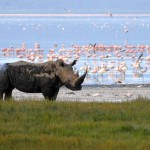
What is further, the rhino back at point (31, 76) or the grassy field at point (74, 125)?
the rhino back at point (31, 76)

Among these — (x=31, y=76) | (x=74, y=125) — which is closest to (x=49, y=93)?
(x=31, y=76)

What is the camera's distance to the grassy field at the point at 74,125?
35.6ft

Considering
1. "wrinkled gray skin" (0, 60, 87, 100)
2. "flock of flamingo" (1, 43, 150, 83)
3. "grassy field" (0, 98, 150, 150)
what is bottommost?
"flock of flamingo" (1, 43, 150, 83)

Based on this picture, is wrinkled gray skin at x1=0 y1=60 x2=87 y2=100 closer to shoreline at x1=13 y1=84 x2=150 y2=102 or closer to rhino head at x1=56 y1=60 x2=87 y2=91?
rhino head at x1=56 y1=60 x2=87 y2=91

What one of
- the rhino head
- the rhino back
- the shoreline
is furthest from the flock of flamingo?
the rhino head

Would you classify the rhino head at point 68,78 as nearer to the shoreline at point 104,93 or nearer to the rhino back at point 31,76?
the rhino back at point 31,76

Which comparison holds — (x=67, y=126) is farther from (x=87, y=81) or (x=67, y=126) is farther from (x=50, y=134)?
(x=87, y=81)

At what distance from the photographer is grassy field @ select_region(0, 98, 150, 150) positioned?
35.6 feet

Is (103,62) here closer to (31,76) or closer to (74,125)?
(31,76)

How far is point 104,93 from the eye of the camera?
2402cm

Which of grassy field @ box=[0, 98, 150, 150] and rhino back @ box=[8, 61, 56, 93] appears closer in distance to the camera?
grassy field @ box=[0, 98, 150, 150]

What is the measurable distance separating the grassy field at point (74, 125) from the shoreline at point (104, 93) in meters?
6.83

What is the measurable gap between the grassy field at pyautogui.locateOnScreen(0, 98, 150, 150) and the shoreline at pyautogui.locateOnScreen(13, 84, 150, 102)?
6830mm

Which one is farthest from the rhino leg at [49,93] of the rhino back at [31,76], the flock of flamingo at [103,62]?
the flock of flamingo at [103,62]
